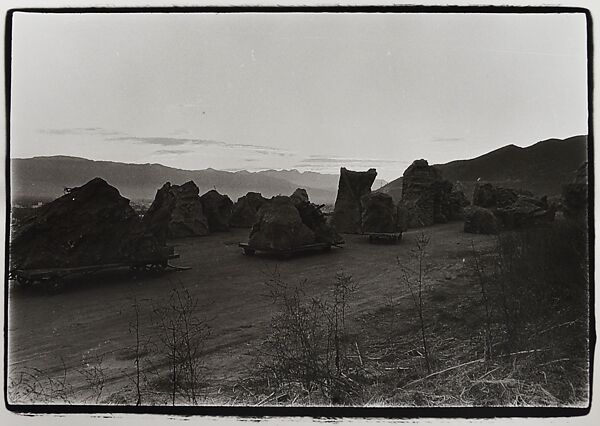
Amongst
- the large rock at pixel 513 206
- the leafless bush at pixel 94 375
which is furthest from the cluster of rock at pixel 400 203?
the leafless bush at pixel 94 375

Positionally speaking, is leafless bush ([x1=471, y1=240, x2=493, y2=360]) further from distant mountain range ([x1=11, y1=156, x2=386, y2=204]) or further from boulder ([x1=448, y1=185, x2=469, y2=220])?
distant mountain range ([x1=11, y1=156, x2=386, y2=204])

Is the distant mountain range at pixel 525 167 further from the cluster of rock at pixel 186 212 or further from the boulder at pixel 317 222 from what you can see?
the cluster of rock at pixel 186 212

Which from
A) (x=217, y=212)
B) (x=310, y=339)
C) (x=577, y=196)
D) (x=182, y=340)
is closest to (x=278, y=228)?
(x=217, y=212)

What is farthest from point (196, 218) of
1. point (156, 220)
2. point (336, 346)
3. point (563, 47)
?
point (563, 47)

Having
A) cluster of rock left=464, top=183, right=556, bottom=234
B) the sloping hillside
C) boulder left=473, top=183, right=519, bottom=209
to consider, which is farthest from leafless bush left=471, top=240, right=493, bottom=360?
the sloping hillside

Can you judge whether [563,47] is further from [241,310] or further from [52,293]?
[52,293]
